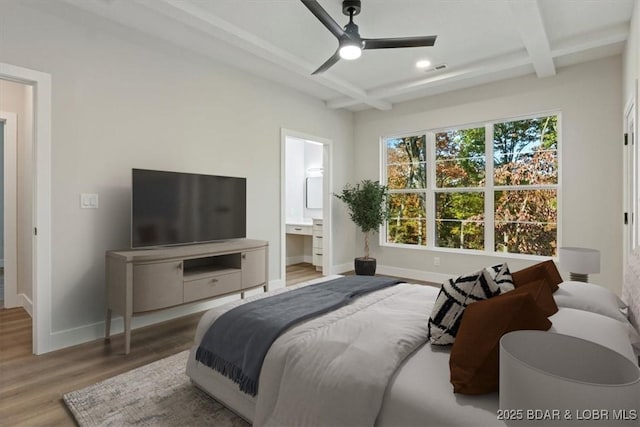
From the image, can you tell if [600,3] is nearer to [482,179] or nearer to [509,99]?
[509,99]

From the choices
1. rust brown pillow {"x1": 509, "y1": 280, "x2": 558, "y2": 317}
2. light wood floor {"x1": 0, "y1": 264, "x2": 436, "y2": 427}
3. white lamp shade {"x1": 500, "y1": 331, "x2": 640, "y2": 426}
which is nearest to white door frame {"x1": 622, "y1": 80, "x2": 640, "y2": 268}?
rust brown pillow {"x1": 509, "y1": 280, "x2": 558, "y2": 317}

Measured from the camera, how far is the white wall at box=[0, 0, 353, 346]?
274 cm

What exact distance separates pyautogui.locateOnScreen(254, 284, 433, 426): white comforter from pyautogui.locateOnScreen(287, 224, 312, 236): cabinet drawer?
14.0ft

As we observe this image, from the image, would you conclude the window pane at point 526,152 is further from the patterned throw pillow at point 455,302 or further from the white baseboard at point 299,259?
the white baseboard at point 299,259

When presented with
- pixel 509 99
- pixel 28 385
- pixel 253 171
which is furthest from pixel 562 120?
pixel 28 385

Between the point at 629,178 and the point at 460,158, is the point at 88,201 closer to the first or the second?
the point at 460,158

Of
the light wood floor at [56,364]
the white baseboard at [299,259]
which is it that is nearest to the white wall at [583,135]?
the white baseboard at [299,259]

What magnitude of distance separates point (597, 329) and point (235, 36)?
328 cm

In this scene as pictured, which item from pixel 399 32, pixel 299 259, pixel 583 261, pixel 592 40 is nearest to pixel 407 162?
pixel 399 32

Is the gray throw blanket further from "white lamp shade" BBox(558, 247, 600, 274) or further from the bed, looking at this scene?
"white lamp shade" BBox(558, 247, 600, 274)

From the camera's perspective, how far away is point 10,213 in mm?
3725

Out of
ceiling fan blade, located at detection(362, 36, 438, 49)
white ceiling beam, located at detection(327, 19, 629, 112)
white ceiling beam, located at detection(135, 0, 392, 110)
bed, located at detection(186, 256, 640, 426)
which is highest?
white ceiling beam, located at detection(327, 19, 629, 112)

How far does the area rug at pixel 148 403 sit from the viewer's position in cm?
179

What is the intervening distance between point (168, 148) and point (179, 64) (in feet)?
2.88
